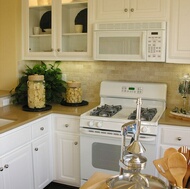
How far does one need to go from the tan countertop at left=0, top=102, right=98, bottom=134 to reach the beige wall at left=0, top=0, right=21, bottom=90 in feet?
1.38

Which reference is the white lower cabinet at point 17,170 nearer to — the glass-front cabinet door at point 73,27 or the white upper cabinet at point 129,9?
the glass-front cabinet door at point 73,27

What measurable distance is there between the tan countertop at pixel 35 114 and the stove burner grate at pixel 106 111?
0.48 ft

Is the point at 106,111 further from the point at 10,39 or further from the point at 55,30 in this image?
the point at 10,39

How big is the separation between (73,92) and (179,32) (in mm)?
1267

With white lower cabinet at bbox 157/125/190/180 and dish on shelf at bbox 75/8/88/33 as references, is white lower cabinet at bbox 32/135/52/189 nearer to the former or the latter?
white lower cabinet at bbox 157/125/190/180

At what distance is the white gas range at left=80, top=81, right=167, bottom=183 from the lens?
2.40 metres

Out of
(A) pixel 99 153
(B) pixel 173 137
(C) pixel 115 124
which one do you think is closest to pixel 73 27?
(C) pixel 115 124

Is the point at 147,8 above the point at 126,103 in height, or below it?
above

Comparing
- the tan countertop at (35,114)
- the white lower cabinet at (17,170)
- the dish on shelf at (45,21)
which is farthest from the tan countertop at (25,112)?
the dish on shelf at (45,21)

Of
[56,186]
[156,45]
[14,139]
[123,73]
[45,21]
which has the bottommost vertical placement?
[56,186]

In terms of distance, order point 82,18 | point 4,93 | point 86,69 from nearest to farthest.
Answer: point 82,18 < point 4,93 < point 86,69

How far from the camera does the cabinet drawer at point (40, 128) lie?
2.57 metres

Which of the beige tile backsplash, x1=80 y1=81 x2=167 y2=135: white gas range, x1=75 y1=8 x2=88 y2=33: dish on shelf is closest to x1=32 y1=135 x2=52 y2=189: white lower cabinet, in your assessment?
x1=80 y1=81 x2=167 y2=135: white gas range

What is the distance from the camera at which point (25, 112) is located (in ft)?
8.97
